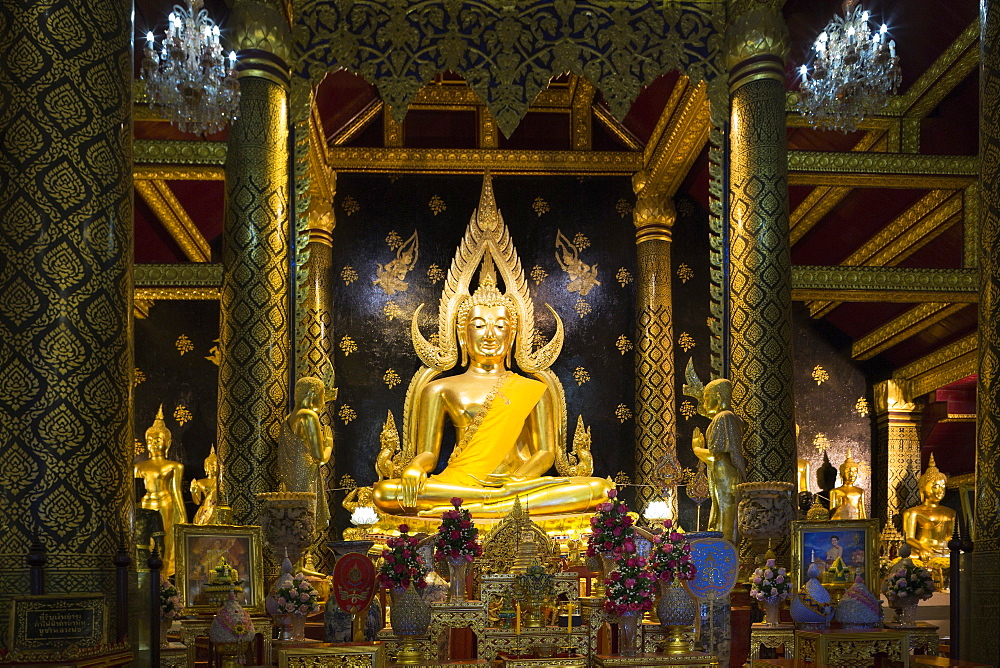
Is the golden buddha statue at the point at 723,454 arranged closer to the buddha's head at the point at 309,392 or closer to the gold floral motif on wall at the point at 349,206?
the buddha's head at the point at 309,392

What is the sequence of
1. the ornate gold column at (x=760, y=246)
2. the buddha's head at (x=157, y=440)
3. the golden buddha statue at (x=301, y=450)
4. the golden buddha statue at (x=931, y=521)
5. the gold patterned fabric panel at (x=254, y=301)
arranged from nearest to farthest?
1. the golden buddha statue at (x=301, y=450)
2. the gold patterned fabric panel at (x=254, y=301)
3. the ornate gold column at (x=760, y=246)
4. the buddha's head at (x=157, y=440)
5. the golden buddha statue at (x=931, y=521)

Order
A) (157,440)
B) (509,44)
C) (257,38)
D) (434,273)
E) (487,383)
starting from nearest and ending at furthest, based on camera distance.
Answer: (257,38), (509,44), (157,440), (487,383), (434,273)

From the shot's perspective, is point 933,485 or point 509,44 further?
point 933,485

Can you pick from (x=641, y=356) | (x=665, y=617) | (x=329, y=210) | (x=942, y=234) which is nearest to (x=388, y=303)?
(x=329, y=210)

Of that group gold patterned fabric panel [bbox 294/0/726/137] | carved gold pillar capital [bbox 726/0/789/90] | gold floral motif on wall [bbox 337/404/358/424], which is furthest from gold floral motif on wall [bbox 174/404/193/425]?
carved gold pillar capital [bbox 726/0/789/90]

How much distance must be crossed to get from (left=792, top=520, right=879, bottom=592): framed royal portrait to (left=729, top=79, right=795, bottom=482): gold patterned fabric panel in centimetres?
74

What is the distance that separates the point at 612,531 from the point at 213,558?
90.0 inches

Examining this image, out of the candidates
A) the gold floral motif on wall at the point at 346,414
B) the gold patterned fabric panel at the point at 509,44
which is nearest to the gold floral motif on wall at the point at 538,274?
the gold floral motif on wall at the point at 346,414

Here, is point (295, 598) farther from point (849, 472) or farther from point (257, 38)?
point (849, 472)

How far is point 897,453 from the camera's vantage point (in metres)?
11.4

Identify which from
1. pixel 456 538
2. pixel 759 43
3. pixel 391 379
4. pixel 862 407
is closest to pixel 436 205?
pixel 391 379

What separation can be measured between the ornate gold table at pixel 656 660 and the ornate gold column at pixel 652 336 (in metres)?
5.12

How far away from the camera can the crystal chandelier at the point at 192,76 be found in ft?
27.1

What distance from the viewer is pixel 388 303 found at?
11648 millimetres
